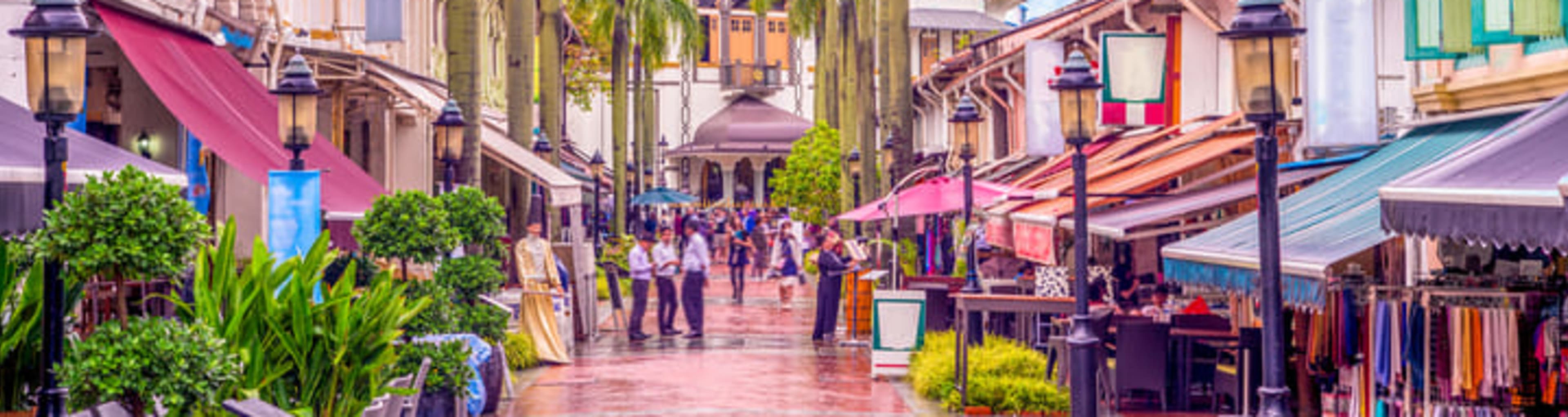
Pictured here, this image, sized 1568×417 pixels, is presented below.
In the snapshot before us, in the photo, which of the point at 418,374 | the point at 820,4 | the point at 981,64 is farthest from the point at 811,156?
the point at 418,374

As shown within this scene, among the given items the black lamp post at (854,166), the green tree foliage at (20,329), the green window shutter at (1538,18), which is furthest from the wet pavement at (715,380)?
the green tree foliage at (20,329)

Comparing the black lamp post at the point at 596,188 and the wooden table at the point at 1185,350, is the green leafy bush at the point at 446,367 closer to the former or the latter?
the wooden table at the point at 1185,350

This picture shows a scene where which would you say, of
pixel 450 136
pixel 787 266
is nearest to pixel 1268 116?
pixel 450 136

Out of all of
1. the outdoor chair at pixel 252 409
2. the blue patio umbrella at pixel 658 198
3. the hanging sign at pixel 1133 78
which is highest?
the hanging sign at pixel 1133 78

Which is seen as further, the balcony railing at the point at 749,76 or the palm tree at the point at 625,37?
the balcony railing at the point at 749,76

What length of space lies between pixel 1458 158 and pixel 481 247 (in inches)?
476

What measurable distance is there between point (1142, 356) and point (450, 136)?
7424mm

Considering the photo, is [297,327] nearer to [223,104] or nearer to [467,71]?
[223,104]

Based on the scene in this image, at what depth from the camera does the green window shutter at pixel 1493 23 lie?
36.1ft

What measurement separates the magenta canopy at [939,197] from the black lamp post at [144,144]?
8322 mm

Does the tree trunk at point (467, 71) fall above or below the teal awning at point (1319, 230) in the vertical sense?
above

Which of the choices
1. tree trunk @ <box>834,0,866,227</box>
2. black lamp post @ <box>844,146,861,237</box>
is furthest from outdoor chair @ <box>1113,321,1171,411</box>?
black lamp post @ <box>844,146,861,237</box>

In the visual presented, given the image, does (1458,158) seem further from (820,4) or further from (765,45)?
(765,45)

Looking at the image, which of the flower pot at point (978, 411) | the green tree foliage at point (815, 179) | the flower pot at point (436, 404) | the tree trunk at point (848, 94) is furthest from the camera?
the green tree foliage at point (815, 179)
